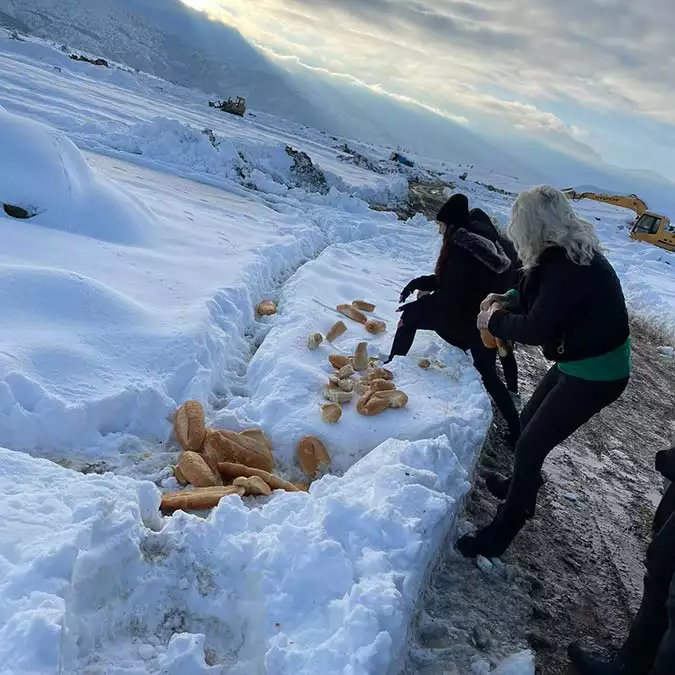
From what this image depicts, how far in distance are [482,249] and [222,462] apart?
252cm

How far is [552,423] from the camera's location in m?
3.21

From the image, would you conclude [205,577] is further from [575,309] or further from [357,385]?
[357,385]

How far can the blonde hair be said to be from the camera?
2.98 metres

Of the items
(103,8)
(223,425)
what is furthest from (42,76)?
(103,8)

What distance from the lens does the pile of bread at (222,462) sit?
3482mm

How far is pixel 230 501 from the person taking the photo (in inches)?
120

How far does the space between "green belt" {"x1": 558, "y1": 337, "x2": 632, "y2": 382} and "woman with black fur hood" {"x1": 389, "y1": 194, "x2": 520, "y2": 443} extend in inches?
70.6

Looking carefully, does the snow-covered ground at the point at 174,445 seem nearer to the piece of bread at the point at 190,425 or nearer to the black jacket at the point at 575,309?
the piece of bread at the point at 190,425

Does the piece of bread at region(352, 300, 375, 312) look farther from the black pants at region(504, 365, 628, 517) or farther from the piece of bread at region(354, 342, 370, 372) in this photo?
the black pants at region(504, 365, 628, 517)

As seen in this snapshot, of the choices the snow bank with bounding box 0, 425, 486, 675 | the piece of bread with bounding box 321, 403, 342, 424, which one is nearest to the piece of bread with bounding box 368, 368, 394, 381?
the piece of bread with bounding box 321, 403, 342, 424

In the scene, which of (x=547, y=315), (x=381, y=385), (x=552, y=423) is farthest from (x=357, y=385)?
(x=547, y=315)

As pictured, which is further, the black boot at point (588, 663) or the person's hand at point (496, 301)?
the person's hand at point (496, 301)

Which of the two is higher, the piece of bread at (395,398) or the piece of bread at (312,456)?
the piece of bread at (395,398)

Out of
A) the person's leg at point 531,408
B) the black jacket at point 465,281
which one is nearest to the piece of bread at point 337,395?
the black jacket at point 465,281
